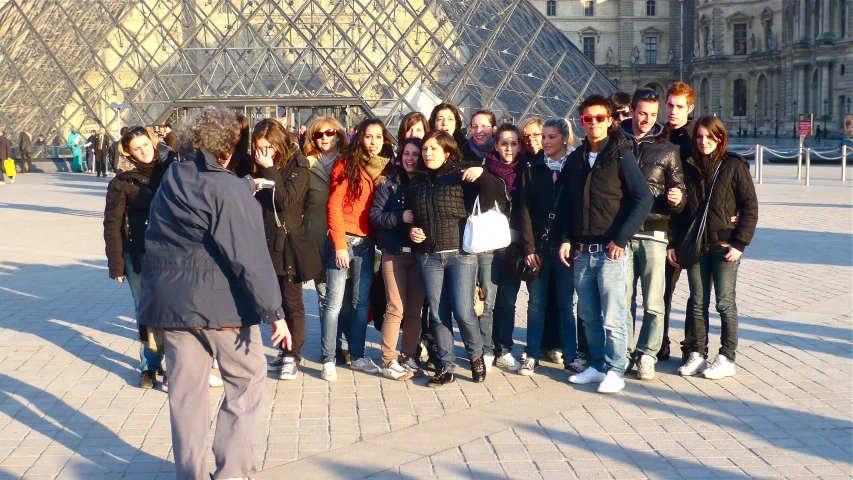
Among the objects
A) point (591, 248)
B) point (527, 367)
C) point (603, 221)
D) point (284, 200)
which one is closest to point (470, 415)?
point (527, 367)

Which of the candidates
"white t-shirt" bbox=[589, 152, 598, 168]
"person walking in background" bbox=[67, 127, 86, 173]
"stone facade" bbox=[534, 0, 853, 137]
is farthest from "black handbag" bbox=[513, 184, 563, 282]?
"stone facade" bbox=[534, 0, 853, 137]

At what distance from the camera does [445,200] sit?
19.6 ft

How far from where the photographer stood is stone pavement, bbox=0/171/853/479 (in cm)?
454

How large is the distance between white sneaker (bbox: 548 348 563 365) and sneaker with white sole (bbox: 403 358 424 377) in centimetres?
89

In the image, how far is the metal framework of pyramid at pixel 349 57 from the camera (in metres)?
25.2

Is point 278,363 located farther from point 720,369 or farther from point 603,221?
point 720,369

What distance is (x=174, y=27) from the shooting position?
27.4m

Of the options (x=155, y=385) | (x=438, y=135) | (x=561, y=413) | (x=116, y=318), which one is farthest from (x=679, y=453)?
(x=116, y=318)

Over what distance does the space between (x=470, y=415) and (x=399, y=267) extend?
49.4 inches

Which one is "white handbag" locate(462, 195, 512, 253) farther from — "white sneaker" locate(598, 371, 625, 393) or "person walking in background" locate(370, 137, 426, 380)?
"white sneaker" locate(598, 371, 625, 393)

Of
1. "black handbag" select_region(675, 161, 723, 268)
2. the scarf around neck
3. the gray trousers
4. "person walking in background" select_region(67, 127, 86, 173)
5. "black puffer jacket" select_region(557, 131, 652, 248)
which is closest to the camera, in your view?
the gray trousers

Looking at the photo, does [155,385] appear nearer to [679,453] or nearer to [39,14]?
[679,453]

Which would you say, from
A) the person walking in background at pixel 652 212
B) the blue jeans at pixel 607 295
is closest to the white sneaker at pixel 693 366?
the person walking in background at pixel 652 212

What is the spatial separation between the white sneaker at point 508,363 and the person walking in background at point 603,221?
1.63 feet
